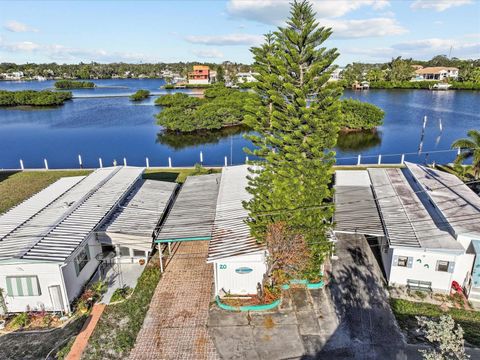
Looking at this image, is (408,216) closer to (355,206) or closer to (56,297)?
(355,206)

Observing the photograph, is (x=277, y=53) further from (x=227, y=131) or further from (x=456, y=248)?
(x=227, y=131)

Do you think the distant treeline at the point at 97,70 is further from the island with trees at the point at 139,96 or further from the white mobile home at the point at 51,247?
the white mobile home at the point at 51,247

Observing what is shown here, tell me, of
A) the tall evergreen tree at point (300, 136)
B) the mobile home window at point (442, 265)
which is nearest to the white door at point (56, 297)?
the tall evergreen tree at point (300, 136)

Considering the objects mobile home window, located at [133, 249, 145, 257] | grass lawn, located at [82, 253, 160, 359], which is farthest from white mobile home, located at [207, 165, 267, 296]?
mobile home window, located at [133, 249, 145, 257]

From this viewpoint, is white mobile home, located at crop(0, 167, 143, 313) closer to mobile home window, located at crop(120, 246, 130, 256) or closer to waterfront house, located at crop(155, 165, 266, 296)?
mobile home window, located at crop(120, 246, 130, 256)

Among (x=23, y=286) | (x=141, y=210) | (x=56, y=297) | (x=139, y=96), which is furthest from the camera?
(x=139, y=96)

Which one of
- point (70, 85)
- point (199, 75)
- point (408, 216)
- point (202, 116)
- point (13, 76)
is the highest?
point (199, 75)

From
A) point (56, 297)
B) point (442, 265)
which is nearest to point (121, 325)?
point (56, 297)
